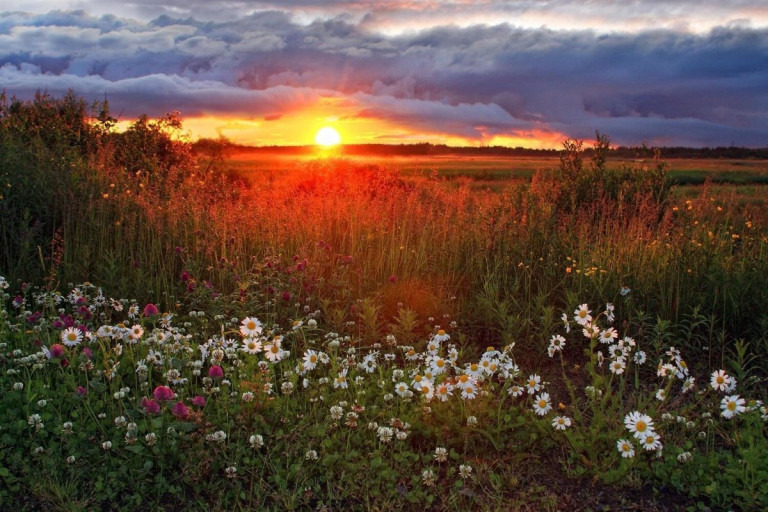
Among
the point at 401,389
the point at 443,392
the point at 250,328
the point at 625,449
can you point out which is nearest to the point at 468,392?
the point at 443,392

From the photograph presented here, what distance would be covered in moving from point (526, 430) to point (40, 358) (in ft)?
9.77

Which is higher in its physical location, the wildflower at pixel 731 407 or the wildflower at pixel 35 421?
the wildflower at pixel 731 407

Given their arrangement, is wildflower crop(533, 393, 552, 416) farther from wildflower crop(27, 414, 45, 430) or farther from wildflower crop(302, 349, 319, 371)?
wildflower crop(27, 414, 45, 430)

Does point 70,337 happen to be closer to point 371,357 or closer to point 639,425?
point 371,357

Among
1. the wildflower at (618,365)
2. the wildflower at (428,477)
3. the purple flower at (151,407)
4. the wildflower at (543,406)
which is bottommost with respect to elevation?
the wildflower at (428,477)

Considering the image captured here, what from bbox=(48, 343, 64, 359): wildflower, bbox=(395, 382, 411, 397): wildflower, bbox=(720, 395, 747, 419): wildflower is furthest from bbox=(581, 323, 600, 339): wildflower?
bbox=(48, 343, 64, 359): wildflower

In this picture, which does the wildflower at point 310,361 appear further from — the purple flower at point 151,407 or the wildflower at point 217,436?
the purple flower at point 151,407

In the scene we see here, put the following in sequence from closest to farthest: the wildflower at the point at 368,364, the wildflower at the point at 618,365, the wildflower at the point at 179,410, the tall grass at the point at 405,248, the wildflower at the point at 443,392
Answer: the wildflower at the point at 179,410
the wildflower at the point at 443,392
the wildflower at the point at 618,365
the wildflower at the point at 368,364
the tall grass at the point at 405,248

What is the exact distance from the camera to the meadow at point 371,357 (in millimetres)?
3248

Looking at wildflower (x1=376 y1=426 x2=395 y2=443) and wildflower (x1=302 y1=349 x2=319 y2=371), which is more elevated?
wildflower (x1=302 y1=349 x2=319 y2=371)

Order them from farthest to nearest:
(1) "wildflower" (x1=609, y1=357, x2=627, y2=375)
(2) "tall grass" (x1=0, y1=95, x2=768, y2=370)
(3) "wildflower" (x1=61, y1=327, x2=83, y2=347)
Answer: (2) "tall grass" (x1=0, y1=95, x2=768, y2=370) < (3) "wildflower" (x1=61, y1=327, x2=83, y2=347) < (1) "wildflower" (x1=609, y1=357, x2=627, y2=375)

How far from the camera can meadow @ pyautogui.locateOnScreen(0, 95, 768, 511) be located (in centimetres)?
325

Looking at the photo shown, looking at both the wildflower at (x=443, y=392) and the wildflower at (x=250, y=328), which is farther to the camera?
the wildflower at (x=250, y=328)

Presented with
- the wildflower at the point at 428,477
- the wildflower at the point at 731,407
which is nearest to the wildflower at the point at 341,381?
the wildflower at the point at 428,477
